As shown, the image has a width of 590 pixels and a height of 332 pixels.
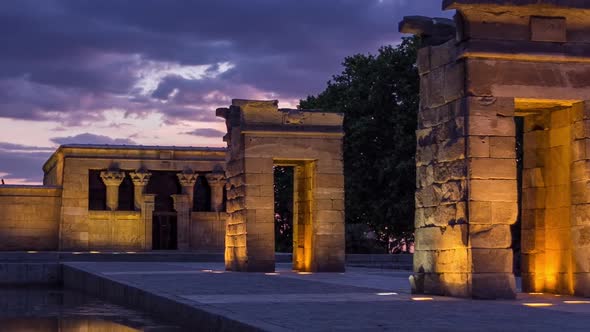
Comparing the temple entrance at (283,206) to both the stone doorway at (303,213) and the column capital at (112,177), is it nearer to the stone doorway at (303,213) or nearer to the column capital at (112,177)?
the column capital at (112,177)

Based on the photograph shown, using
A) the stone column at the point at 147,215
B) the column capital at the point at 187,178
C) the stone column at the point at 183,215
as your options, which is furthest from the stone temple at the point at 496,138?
the column capital at the point at 187,178

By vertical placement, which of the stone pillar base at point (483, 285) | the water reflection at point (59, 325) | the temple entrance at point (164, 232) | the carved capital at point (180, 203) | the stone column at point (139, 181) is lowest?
the water reflection at point (59, 325)

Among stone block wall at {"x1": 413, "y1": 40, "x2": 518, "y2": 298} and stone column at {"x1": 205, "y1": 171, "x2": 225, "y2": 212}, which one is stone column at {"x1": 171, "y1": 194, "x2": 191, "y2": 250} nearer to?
stone column at {"x1": 205, "y1": 171, "x2": 225, "y2": 212}

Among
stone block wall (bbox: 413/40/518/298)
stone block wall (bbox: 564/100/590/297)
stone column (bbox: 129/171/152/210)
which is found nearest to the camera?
stone block wall (bbox: 413/40/518/298)

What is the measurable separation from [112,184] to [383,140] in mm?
12557

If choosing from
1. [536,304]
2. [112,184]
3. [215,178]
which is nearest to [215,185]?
[215,178]

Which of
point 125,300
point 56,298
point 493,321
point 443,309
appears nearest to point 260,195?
point 56,298

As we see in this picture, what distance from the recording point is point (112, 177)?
1725 inches

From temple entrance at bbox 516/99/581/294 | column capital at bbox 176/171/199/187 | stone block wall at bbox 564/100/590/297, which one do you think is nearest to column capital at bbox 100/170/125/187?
column capital at bbox 176/171/199/187

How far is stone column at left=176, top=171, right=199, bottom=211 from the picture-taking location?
148 ft

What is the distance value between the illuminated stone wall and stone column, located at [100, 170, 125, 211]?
17876 mm

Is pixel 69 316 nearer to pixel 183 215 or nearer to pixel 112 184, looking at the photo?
pixel 112 184

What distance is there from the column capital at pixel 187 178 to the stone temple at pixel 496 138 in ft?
97.6

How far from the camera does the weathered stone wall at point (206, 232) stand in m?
45.0
